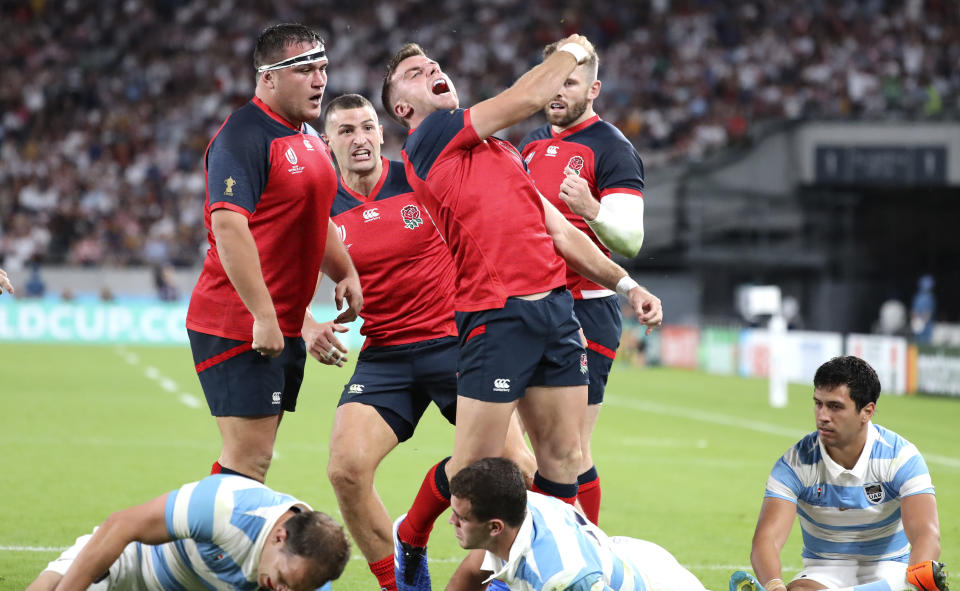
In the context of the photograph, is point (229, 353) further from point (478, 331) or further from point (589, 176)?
point (589, 176)

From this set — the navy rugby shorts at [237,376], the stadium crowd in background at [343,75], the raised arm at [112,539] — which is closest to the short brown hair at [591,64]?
the navy rugby shorts at [237,376]

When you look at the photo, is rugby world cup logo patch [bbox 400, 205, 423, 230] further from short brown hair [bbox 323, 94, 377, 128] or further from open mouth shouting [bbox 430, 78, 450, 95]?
open mouth shouting [bbox 430, 78, 450, 95]

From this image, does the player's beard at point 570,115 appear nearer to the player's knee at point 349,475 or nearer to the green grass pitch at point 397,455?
the player's knee at point 349,475

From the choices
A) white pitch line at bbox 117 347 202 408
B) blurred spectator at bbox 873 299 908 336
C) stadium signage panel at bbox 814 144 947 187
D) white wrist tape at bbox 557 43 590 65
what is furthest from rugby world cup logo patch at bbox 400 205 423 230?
stadium signage panel at bbox 814 144 947 187

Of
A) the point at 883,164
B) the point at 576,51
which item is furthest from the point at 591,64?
the point at 883,164

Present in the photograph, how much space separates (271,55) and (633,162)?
6.33ft

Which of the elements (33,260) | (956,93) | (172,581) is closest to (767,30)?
(956,93)

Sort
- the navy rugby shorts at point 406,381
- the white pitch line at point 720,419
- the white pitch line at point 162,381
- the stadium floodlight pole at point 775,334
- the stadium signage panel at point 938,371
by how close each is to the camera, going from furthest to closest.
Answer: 1. the stadium signage panel at point 938,371
2. the stadium floodlight pole at point 775,334
3. the white pitch line at point 162,381
4. the white pitch line at point 720,419
5. the navy rugby shorts at point 406,381

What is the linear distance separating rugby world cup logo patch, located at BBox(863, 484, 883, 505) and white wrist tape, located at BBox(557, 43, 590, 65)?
2.28m

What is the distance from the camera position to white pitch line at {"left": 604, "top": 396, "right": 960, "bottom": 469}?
1261cm

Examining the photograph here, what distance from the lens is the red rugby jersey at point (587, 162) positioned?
6.14 meters

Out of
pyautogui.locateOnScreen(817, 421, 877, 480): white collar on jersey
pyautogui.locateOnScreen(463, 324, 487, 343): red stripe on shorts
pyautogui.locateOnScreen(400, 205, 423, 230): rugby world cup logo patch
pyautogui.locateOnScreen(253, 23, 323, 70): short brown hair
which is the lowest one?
pyautogui.locateOnScreen(817, 421, 877, 480): white collar on jersey

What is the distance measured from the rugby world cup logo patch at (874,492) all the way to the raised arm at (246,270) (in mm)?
2687

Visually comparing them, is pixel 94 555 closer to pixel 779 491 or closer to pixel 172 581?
pixel 172 581
